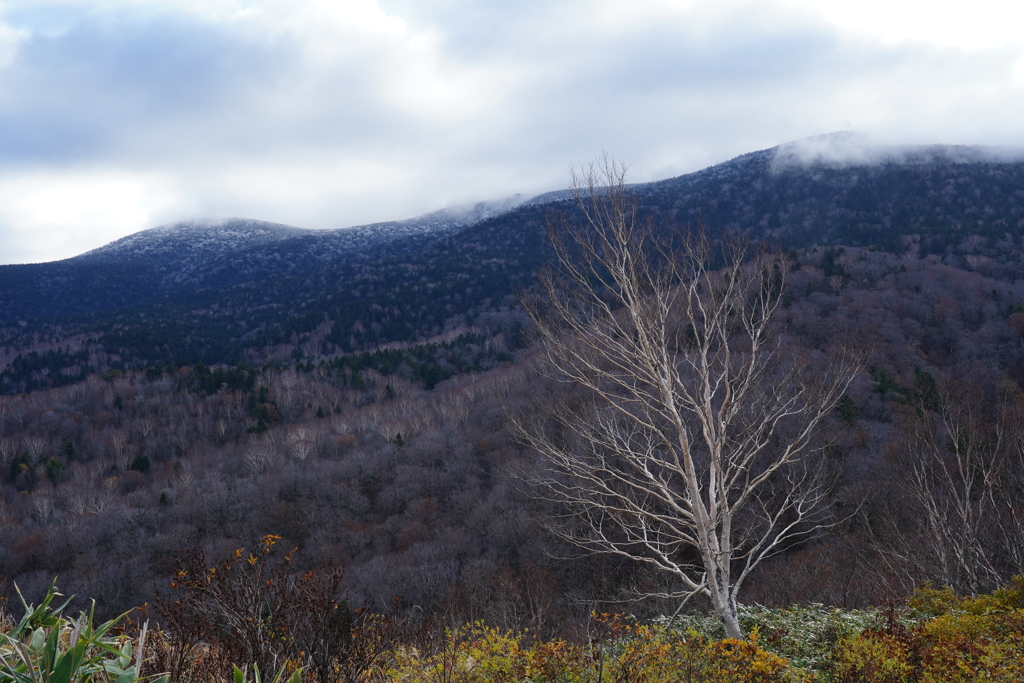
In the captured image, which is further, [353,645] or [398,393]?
[398,393]

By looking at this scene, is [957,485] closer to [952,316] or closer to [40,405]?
[952,316]

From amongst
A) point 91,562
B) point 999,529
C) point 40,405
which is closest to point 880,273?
point 999,529

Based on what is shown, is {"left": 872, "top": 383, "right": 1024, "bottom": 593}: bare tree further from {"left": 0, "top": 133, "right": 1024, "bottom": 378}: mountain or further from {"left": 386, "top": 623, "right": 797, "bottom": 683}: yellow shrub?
{"left": 0, "top": 133, "right": 1024, "bottom": 378}: mountain

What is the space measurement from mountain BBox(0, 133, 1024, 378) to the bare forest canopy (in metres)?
1.18

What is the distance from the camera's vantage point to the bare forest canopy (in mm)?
22734

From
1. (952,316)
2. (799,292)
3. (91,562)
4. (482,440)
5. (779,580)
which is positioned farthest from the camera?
(799,292)

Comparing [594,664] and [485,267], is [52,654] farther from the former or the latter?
[485,267]

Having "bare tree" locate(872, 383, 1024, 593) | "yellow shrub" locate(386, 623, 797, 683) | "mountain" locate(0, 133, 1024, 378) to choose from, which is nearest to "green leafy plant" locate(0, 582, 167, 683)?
"yellow shrub" locate(386, 623, 797, 683)

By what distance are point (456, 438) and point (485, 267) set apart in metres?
101

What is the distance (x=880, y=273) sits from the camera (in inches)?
2911

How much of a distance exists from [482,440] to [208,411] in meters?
47.5

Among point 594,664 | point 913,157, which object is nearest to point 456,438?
point 594,664

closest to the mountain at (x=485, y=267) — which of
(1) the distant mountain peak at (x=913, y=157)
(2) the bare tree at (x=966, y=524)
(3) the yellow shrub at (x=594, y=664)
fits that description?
(1) the distant mountain peak at (x=913, y=157)

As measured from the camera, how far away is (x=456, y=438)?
5694 cm
